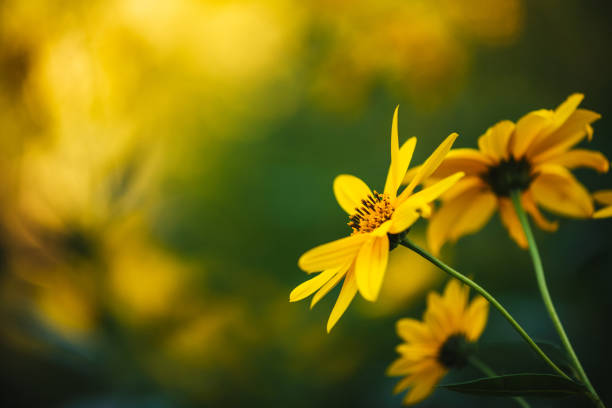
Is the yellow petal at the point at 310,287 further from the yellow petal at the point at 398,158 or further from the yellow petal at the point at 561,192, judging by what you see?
the yellow petal at the point at 561,192

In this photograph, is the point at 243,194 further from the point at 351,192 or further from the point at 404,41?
the point at 351,192

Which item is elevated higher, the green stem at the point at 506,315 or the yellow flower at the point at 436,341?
the yellow flower at the point at 436,341

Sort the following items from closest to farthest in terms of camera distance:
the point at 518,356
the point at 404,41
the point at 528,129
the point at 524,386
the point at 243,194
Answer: the point at 524,386
the point at 528,129
the point at 518,356
the point at 404,41
the point at 243,194

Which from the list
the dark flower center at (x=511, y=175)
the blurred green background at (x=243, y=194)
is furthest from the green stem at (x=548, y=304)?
the blurred green background at (x=243, y=194)

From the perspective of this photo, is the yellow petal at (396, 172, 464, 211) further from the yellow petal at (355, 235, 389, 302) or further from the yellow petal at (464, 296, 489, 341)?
the yellow petal at (464, 296, 489, 341)

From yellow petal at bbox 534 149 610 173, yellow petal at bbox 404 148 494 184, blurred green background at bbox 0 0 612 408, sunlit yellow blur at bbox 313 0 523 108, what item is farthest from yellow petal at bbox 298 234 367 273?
sunlit yellow blur at bbox 313 0 523 108

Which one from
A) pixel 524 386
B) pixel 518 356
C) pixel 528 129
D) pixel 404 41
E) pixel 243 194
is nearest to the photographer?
pixel 524 386

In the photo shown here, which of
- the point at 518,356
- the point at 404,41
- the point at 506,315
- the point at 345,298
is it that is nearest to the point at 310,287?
the point at 345,298
